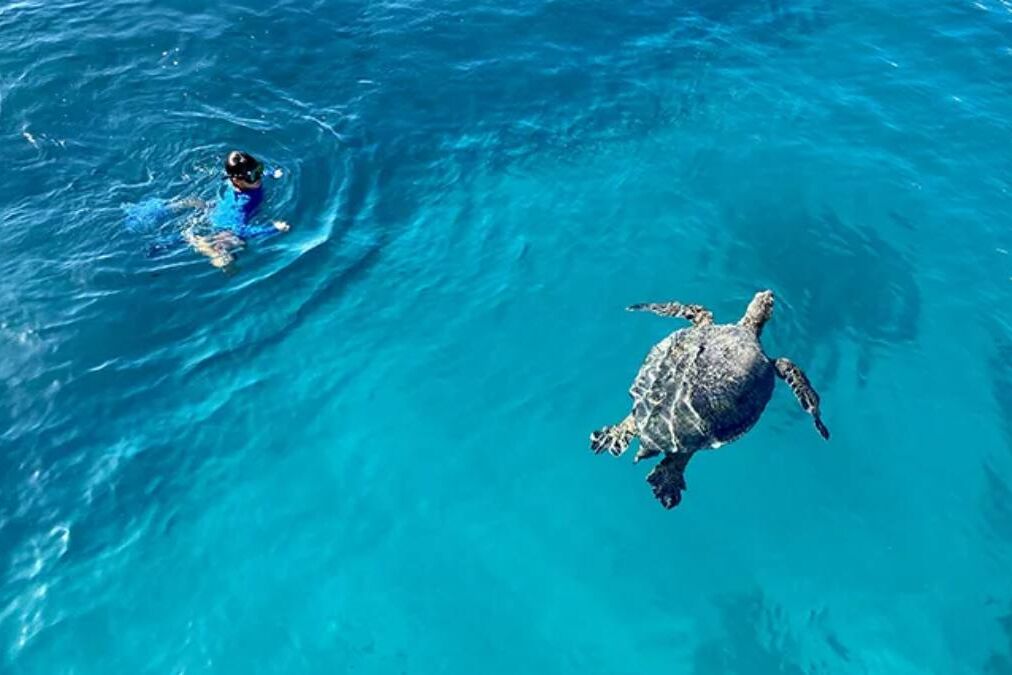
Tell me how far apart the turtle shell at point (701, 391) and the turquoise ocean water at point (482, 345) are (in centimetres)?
169

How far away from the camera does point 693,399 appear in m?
11.7

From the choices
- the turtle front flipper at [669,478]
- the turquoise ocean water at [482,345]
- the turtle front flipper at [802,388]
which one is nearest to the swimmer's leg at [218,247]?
the turquoise ocean water at [482,345]

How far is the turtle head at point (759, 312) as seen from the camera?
14.2 meters

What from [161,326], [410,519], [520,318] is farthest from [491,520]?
[161,326]

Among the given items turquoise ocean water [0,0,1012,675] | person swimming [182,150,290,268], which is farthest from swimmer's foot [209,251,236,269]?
turquoise ocean water [0,0,1012,675]

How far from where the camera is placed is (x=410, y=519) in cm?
1287

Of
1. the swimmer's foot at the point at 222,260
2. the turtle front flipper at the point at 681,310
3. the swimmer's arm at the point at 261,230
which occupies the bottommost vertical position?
the turtle front flipper at the point at 681,310

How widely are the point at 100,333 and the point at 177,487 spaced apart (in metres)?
3.54

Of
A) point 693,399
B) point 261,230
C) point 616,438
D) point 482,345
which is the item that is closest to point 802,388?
point 693,399

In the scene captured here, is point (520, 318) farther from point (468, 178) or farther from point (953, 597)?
point (953, 597)

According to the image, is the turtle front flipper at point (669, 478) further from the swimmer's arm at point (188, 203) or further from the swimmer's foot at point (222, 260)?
the swimmer's arm at point (188, 203)

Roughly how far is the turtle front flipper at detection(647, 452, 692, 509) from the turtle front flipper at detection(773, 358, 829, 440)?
230 centimetres

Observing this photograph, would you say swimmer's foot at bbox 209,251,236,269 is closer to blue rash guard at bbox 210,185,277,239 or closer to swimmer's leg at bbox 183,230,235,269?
swimmer's leg at bbox 183,230,235,269

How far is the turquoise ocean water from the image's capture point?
473 inches
